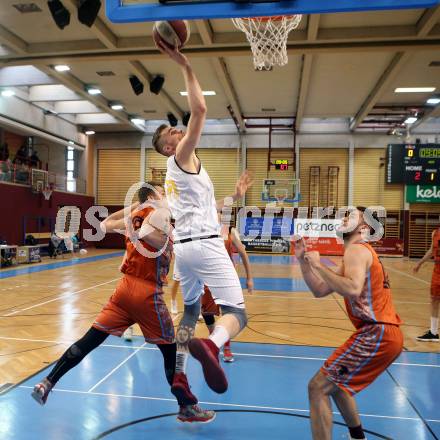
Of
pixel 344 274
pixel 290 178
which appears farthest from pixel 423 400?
pixel 290 178

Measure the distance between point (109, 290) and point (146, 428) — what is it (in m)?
6.71

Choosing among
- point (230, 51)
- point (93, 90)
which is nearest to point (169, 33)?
point (230, 51)

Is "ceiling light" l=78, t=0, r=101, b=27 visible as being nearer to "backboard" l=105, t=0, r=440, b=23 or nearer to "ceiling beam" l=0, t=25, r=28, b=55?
"ceiling beam" l=0, t=25, r=28, b=55

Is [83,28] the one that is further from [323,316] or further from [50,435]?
[50,435]

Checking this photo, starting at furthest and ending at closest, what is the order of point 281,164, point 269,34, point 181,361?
point 281,164
point 269,34
point 181,361

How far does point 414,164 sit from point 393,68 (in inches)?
300

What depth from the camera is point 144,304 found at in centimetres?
329

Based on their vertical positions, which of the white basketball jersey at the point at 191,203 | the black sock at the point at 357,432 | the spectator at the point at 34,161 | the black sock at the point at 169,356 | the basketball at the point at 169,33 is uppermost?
the spectator at the point at 34,161

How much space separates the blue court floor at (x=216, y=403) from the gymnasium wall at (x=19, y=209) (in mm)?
12834

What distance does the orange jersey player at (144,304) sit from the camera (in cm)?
326

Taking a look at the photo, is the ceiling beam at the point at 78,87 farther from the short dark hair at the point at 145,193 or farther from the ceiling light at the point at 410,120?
the ceiling light at the point at 410,120

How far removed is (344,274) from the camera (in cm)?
271

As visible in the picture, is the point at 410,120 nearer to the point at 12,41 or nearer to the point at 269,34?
the point at 269,34

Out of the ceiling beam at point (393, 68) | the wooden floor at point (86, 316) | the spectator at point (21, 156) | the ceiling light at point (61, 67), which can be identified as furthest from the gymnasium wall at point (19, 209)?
the ceiling beam at point (393, 68)
